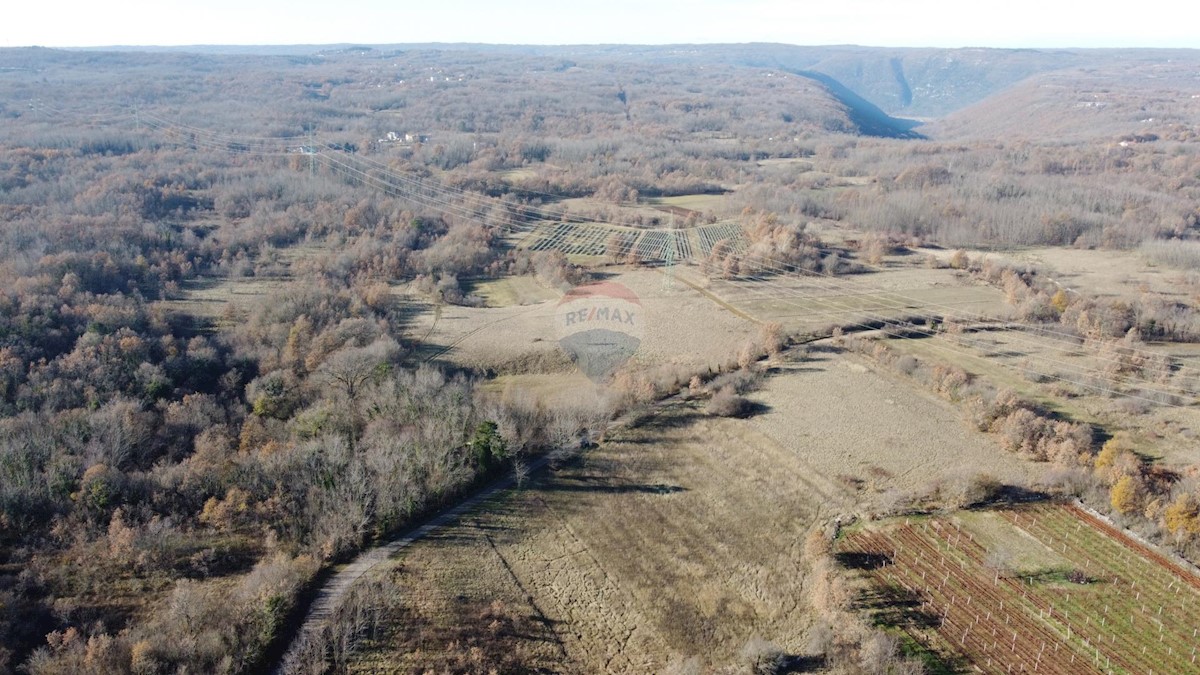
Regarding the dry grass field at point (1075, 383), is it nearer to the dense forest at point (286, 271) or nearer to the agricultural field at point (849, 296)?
the agricultural field at point (849, 296)

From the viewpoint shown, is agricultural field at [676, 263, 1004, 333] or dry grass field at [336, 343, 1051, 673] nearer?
dry grass field at [336, 343, 1051, 673]

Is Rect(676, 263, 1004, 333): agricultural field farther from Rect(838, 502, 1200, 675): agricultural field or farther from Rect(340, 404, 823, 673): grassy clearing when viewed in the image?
Rect(838, 502, 1200, 675): agricultural field

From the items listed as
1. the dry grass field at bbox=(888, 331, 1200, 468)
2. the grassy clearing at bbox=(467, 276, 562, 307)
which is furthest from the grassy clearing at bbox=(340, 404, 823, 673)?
the grassy clearing at bbox=(467, 276, 562, 307)

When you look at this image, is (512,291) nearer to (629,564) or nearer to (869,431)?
(869,431)

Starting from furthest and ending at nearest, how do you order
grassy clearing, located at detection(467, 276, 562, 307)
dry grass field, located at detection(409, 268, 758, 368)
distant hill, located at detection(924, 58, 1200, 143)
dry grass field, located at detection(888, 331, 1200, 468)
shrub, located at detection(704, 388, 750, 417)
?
distant hill, located at detection(924, 58, 1200, 143) < grassy clearing, located at detection(467, 276, 562, 307) < dry grass field, located at detection(409, 268, 758, 368) < shrub, located at detection(704, 388, 750, 417) < dry grass field, located at detection(888, 331, 1200, 468)

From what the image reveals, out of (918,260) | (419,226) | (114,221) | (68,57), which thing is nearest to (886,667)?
(918,260)

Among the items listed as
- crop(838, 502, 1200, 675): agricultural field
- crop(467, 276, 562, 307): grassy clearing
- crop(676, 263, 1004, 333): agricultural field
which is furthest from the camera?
crop(467, 276, 562, 307): grassy clearing
